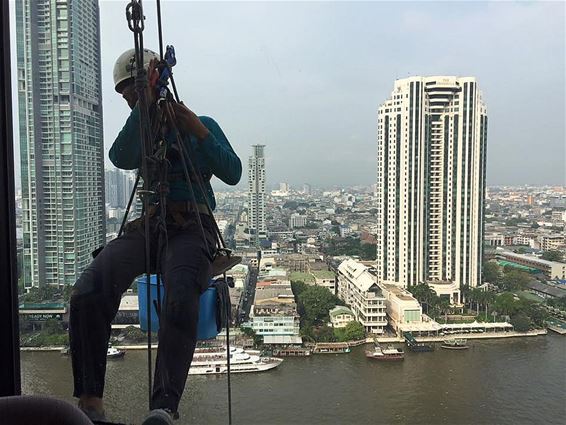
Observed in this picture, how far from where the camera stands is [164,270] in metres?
1.03

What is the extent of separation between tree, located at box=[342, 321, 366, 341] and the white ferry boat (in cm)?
32

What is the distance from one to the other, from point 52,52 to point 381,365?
1866 mm

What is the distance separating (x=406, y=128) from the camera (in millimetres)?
2344

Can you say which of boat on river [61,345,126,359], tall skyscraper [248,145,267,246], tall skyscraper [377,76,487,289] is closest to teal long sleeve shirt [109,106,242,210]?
boat on river [61,345,126,359]

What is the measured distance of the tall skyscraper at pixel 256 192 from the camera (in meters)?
2.15

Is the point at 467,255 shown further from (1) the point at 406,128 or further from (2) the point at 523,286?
(1) the point at 406,128

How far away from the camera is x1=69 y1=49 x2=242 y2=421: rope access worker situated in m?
0.98

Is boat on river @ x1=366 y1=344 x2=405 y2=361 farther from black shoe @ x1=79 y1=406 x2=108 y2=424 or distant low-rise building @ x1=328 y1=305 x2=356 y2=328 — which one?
black shoe @ x1=79 y1=406 x2=108 y2=424

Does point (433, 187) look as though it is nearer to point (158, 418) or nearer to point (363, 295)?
point (363, 295)

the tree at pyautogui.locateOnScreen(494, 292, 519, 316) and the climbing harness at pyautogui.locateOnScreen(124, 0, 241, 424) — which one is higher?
the climbing harness at pyautogui.locateOnScreen(124, 0, 241, 424)

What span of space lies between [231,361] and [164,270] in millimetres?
1005

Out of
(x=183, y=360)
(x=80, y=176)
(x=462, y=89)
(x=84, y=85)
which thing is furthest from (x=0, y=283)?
(x=462, y=89)

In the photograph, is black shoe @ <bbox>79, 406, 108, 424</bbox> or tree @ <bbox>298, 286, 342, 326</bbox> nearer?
black shoe @ <bbox>79, 406, 108, 424</bbox>

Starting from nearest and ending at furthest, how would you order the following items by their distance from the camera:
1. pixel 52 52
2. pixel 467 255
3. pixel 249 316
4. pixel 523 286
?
pixel 52 52, pixel 249 316, pixel 523 286, pixel 467 255
